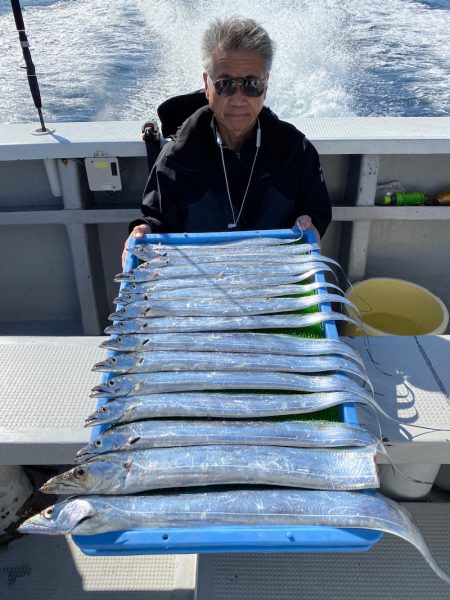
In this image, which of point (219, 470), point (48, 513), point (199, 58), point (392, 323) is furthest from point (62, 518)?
point (199, 58)

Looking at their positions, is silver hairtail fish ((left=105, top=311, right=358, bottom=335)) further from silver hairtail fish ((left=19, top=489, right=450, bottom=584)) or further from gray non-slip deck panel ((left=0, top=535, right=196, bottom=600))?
gray non-slip deck panel ((left=0, top=535, right=196, bottom=600))

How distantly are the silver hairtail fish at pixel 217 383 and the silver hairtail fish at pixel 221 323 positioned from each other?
0.81 ft

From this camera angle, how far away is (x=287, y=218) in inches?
106

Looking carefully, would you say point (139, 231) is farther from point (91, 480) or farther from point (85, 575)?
point (85, 575)

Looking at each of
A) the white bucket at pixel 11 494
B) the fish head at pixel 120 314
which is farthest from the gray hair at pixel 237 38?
the white bucket at pixel 11 494

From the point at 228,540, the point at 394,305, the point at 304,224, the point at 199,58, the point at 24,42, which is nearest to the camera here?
the point at 228,540

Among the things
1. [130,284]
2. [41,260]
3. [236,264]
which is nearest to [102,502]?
[130,284]

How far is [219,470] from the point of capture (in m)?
1.37

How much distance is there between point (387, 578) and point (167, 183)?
2.09m

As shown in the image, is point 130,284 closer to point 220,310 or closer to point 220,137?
point 220,310

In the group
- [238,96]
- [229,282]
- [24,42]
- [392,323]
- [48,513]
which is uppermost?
[24,42]

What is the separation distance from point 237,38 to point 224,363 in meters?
1.46

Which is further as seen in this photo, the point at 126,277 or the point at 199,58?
the point at 199,58

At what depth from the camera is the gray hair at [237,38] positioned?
2201 millimetres
